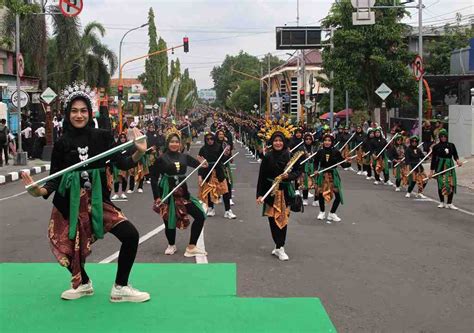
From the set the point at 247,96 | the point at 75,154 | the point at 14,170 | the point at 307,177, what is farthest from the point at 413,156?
the point at 247,96

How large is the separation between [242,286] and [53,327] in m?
2.06

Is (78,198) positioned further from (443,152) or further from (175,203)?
(443,152)

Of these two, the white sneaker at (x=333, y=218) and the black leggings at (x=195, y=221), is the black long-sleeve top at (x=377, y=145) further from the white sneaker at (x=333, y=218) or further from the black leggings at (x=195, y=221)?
the black leggings at (x=195, y=221)

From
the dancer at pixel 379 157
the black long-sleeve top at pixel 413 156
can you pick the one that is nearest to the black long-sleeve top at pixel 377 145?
the dancer at pixel 379 157

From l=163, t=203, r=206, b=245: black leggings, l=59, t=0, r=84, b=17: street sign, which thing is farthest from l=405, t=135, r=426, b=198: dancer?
l=59, t=0, r=84, b=17: street sign

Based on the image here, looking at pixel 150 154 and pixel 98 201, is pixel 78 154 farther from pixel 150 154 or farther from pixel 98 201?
pixel 150 154

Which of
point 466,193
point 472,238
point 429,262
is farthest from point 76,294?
point 466,193

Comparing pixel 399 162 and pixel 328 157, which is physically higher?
pixel 328 157

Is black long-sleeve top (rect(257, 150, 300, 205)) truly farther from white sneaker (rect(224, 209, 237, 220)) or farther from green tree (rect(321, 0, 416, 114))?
green tree (rect(321, 0, 416, 114))

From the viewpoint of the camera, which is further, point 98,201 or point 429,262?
point 429,262

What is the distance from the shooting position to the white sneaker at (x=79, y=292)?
5754 mm

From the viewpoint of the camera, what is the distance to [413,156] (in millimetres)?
15445

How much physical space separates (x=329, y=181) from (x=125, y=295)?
616 cm

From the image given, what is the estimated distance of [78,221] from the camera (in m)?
5.43
